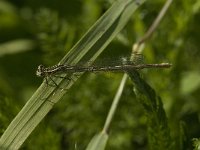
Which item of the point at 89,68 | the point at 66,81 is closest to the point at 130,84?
the point at 89,68

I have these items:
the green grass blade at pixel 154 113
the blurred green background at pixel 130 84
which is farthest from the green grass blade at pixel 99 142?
the blurred green background at pixel 130 84

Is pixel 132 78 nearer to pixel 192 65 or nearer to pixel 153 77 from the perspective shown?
pixel 153 77

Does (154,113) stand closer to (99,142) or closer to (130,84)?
(99,142)

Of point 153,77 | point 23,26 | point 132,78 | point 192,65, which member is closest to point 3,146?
point 132,78

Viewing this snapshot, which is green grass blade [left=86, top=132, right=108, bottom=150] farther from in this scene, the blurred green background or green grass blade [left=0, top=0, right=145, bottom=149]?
the blurred green background

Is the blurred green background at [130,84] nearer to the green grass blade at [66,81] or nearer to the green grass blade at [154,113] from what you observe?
the green grass blade at [66,81]

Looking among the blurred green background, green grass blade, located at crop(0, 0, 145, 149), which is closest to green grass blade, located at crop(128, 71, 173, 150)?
green grass blade, located at crop(0, 0, 145, 149)
